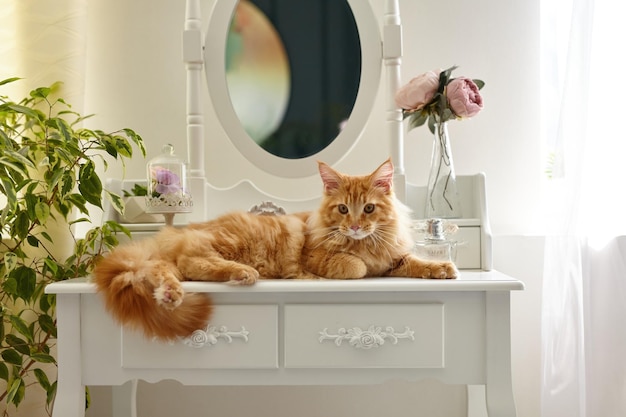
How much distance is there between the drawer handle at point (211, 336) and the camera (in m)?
1.26

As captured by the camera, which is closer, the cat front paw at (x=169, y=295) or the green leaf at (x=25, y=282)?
the cat front paw at (x=169, y=295)

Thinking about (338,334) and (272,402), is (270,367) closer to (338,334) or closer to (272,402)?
(338,334)

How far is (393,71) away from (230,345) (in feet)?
3.00

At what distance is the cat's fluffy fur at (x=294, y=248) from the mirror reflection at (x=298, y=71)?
36 centimetres

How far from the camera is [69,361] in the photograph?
129 centimetres

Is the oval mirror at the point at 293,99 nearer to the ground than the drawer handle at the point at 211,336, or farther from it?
farther from it

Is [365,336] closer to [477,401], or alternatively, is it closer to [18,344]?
[477,401]

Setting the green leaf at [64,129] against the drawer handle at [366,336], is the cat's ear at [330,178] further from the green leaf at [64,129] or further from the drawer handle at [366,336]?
the green leaf at [64,129]

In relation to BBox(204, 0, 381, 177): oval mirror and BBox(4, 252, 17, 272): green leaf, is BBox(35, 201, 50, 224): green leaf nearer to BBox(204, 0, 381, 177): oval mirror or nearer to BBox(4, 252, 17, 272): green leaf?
BBox(4, 252, 17, 272): green leaf

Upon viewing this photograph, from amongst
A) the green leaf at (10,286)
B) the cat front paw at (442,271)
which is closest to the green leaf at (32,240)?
the green leaf at (10,286)

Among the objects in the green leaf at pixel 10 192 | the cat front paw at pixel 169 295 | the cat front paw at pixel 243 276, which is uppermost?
the green leaf at pixel 10 192

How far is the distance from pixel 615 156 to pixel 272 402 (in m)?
1.26

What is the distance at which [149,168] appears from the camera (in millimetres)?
1644

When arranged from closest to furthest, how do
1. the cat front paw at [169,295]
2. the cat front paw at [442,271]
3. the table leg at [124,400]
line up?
1. the cat front paw at [169,295]
2. the cat front paw at [442,271]
3. the table leg at [124,400]
